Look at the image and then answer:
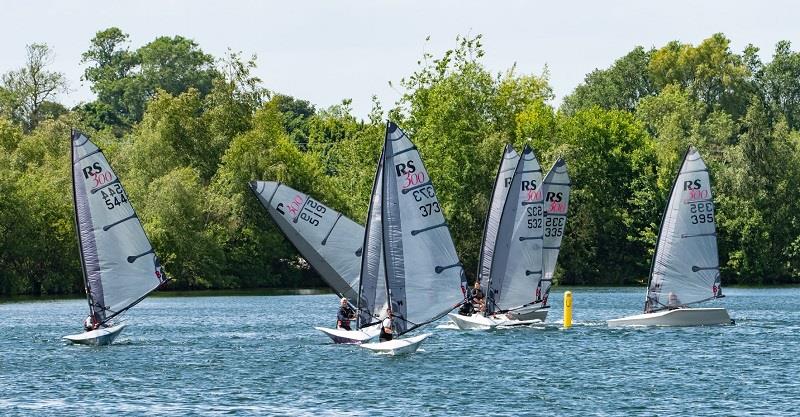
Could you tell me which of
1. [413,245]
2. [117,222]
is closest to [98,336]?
[117,222]

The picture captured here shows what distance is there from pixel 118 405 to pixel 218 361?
13.8 m

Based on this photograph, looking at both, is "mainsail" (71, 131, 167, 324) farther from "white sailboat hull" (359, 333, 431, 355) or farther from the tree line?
the tree line

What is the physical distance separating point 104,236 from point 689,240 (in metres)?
26.5

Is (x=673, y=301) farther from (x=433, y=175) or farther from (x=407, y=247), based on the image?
(x=433, y=175)

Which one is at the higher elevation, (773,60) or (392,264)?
(773,60)

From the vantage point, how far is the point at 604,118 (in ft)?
467

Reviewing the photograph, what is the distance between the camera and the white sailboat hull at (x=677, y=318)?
72438mm

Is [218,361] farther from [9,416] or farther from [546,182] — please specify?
[546,182]

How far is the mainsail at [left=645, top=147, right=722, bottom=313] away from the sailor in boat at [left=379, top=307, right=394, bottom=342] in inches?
747

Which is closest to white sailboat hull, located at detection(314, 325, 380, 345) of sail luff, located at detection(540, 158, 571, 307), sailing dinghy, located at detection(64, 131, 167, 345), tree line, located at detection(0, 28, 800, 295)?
sailing dinghy, located at detection(64, 131, 167, 345)

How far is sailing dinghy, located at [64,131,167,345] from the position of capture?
6216 centimetres

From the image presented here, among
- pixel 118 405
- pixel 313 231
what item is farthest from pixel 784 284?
pixel 118 405

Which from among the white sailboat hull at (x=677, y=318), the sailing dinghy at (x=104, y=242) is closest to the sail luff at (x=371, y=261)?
the sailing dinghy at (x=104, y=242)

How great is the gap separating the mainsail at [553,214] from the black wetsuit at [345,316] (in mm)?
15762
